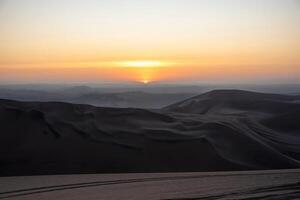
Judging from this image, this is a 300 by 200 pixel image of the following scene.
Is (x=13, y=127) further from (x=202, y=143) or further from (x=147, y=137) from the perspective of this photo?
(x=202, y=143)

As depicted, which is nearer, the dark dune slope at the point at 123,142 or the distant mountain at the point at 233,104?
the dark dune slope at the point at 123,142

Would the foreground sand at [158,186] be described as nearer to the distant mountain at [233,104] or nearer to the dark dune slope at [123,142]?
the dark dune slope at [123,142]

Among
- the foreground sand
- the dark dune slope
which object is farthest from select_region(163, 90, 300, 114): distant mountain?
the foreground sand

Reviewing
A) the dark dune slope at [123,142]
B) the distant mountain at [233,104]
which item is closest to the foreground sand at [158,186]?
the dark dune slope at [123,142]

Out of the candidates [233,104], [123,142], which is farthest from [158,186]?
[233,104]

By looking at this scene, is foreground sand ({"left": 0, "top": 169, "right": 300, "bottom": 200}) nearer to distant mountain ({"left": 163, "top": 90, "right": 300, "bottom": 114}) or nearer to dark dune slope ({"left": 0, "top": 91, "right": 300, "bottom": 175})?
dark dune slope ({"left": 0, "top": 91, "right": 300, "bottom": 175})

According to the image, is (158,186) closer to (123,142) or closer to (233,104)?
(123,142)

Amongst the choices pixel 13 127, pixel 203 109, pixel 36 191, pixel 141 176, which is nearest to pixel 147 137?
pixel 141 176
